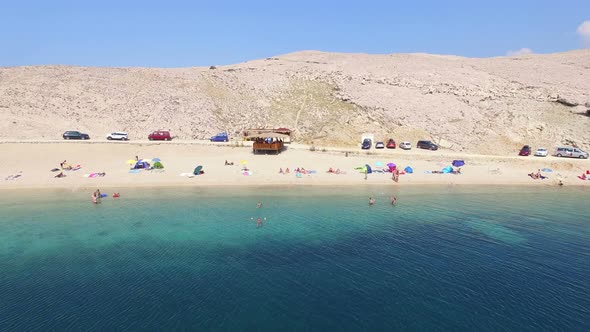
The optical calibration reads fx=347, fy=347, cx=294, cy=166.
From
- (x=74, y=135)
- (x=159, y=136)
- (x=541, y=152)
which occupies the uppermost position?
(x=74, y=135)

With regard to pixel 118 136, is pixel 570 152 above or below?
below

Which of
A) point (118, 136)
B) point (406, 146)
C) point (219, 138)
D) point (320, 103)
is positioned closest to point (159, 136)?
point (118, 136)

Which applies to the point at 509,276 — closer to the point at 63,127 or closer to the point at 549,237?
the point at 549,237

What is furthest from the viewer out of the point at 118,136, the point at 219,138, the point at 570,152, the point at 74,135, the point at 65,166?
the point at 219,138

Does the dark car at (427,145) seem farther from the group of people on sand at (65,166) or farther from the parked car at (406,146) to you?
A: the group of people on sand at (65,166)

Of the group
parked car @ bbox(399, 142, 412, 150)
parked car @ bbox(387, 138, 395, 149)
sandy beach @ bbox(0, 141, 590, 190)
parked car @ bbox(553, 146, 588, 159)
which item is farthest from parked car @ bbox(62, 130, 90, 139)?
parked car @ bbox(553, 146, 588, 159)

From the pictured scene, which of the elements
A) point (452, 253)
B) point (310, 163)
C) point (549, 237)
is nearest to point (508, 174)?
point (549, 237)

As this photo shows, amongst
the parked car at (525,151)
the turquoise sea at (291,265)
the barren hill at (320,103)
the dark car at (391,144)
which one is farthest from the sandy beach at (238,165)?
the barren hill at (320,103)

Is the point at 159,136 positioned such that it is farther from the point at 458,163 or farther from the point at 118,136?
the point at 458,163
